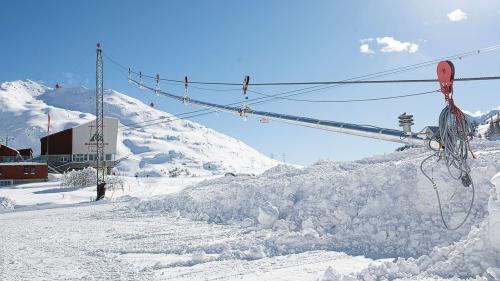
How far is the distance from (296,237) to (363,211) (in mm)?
2494

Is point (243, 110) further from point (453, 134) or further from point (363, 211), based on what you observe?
point (453, 134)

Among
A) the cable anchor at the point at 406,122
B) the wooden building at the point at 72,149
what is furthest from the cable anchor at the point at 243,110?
the wooden building at the point at 72,149

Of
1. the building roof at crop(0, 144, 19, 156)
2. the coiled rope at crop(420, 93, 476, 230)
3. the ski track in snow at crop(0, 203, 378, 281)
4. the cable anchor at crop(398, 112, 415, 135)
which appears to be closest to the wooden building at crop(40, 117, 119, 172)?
the building roof at crop(0, 144, 19, 156)

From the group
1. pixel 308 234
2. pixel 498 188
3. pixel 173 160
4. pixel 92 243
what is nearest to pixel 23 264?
pixel 92 243

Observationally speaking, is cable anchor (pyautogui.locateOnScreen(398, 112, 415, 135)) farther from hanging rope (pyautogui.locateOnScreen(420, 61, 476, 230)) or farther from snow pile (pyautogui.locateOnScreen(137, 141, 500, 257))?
snow pile (pyautogui.locateOnScreen(137, 141, 500, 257))

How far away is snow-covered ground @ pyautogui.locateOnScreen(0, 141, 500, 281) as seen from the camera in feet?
24.8

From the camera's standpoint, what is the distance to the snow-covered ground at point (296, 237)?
7.56 m

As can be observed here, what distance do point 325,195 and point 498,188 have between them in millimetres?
7341

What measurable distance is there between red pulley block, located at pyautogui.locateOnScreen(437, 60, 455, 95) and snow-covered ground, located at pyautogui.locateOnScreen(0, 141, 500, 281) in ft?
6.31

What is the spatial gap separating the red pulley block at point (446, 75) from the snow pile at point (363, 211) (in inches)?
176

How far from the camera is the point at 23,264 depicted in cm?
959

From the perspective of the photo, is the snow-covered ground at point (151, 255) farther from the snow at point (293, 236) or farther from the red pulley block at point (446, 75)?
the red pulley block at point (446, 75)

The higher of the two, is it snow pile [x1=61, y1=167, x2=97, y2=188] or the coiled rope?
the coiled rope

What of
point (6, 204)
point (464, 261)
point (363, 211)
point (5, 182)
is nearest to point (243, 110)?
point (363, 211)
